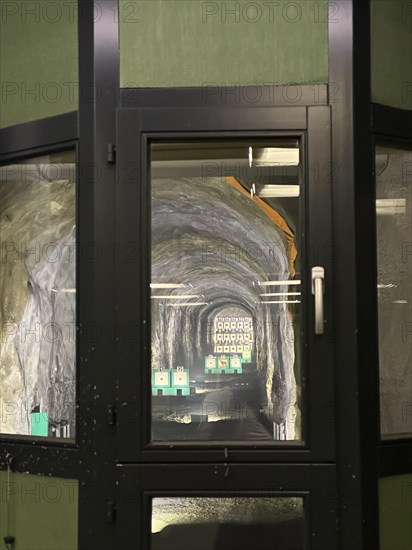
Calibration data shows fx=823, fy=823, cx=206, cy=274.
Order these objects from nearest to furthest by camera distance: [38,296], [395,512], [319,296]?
[319,296]
[395,512]
[38,296]

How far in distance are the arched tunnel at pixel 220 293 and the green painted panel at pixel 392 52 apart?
1.93 ft

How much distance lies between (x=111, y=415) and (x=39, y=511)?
1.54ft

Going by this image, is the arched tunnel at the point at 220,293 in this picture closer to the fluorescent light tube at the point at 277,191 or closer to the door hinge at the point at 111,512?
the fluorescent light tube at the point at 277,191

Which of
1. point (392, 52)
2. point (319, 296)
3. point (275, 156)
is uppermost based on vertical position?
point (392, 52)

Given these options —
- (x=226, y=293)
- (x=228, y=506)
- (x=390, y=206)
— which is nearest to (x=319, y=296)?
(x=226, y=293)

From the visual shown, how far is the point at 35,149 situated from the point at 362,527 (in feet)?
5.49

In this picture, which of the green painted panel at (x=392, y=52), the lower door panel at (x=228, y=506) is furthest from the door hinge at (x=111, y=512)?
the green painted panel at (x=392, y=52)

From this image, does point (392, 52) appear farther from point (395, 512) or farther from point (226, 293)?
point (395, 512)

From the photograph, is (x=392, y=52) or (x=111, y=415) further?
(x=392, y=52)

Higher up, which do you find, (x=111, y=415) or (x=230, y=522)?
(x=111, y=415)

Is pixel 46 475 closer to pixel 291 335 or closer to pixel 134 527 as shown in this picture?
pixel 134 527

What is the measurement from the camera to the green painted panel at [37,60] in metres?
2.80

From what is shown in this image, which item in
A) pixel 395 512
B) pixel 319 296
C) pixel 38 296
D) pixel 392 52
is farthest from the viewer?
pixel 38 296

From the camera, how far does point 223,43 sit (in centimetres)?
269
